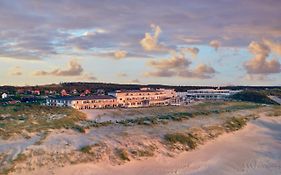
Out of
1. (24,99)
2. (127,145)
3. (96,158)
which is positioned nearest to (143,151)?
(127,145)

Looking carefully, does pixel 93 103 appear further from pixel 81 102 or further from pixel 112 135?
pixel 112 135

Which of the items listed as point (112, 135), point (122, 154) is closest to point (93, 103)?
point (112, 135)

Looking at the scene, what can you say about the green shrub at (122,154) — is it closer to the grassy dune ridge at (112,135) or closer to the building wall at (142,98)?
the grassy dune ridge at (112,135)

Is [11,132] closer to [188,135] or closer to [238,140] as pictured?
[188,135]

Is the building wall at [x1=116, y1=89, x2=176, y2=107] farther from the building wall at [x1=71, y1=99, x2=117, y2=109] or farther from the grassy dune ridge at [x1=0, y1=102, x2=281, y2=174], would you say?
the grassy dune ridge at [x1=0, y1=102, x2=281, y2=174]

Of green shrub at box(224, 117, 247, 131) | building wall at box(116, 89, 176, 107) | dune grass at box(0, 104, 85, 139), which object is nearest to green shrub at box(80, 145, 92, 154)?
dune grass at box(0, 104, 85, 139)
